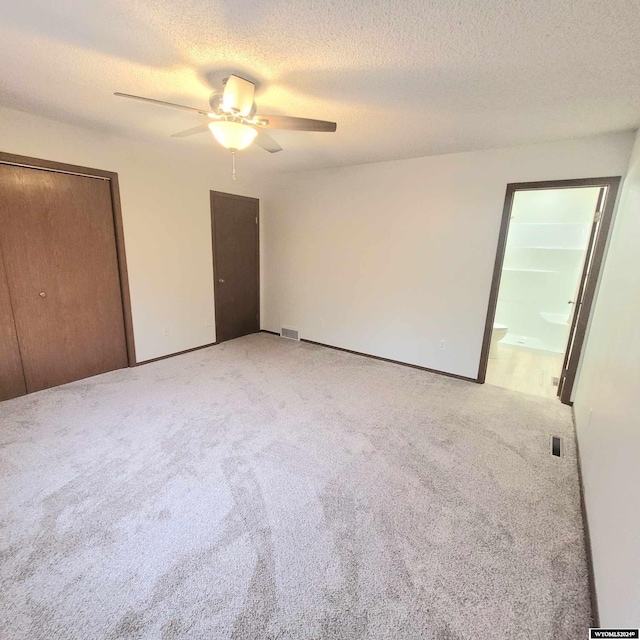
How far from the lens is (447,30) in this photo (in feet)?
4.71

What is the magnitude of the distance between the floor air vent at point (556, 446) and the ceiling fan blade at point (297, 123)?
8.92ft

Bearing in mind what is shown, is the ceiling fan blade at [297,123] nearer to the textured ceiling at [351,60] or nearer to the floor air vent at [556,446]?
the textured ceiling at [351,60]

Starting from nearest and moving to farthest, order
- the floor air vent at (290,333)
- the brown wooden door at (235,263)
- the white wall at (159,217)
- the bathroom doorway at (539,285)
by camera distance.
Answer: the white wall at (159,217) < the bathroom doorway at (539,285) < the brown wooden door at (235,263) < the floor air vent at (290,333)

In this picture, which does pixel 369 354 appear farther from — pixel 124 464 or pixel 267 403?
pixel 124 464

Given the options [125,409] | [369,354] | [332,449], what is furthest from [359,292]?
[125,409]

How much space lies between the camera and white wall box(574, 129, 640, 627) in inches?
43.7

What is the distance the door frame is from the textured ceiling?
1.30ft

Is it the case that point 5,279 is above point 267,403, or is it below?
above

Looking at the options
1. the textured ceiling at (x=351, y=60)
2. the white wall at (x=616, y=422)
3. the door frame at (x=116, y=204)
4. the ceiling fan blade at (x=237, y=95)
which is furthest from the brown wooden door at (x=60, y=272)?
the white wall at (x=616, y=422)

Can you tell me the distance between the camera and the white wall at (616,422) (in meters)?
1.11

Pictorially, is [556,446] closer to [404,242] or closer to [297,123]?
[404,242]

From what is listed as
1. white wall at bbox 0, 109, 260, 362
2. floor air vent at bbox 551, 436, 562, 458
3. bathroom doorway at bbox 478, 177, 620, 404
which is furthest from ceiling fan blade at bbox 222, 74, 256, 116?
bathroom doorway at bbox 478, 177, 620, 404

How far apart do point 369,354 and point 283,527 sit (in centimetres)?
279

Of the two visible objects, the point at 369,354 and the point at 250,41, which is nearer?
the point at 250,41
